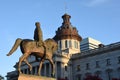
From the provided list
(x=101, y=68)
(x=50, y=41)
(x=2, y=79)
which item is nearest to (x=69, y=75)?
(x=101, y=68)

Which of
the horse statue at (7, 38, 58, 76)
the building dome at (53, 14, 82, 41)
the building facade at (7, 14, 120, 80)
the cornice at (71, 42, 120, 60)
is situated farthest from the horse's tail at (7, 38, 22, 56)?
the building dome at (53, 14, 82, 41)

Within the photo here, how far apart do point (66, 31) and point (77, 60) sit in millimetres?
15398

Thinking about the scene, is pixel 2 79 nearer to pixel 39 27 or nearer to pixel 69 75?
pixel 39 27

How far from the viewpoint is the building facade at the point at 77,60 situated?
3494 inches

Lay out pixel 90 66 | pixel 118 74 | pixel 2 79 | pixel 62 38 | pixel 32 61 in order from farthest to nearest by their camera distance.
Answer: pixel 62 38
pixel 32 61
pixel 90 66
pixel 118 74
pixel 2 79

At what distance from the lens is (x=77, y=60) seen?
99.4m

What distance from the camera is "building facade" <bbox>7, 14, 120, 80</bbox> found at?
291 feet

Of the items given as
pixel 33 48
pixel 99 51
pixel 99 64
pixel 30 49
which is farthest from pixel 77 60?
pixel 30 49

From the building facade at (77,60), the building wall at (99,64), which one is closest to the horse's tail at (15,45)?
the building facade at (77,60)

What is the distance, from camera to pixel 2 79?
2184 inches

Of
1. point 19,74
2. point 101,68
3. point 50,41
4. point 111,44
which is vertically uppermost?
point 111,44

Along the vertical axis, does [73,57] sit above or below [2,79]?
above

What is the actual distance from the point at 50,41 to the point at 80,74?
227 feet

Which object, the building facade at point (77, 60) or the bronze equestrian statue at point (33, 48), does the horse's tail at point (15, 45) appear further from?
the building facade at point (77, 60)
